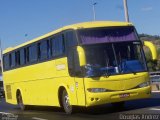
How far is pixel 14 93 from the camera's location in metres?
27.2

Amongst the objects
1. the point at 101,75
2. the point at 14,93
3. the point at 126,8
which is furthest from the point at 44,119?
the point at 126,8

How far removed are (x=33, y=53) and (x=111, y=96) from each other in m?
6.51

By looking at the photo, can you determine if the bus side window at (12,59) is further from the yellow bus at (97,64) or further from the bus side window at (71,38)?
the bus side window at (71,38)

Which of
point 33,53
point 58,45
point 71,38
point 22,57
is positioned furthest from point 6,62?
point 71,38

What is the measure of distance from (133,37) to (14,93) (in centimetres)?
1032

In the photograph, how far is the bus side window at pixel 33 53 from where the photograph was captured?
22.8 m

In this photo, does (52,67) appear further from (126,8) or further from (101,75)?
(126,8)

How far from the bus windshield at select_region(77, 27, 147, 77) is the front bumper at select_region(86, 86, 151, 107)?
2.07ft

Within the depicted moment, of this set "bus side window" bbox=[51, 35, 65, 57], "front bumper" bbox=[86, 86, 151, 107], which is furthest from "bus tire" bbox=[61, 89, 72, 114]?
"front bumper" bbox=[86, 86, 151, 107]

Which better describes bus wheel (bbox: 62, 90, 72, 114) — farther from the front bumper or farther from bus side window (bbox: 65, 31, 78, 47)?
bus side window (bbox: 65, 31, 78, 47)

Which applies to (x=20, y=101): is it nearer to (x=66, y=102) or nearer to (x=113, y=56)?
(x=66, y=102)

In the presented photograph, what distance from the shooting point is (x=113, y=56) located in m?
17.9

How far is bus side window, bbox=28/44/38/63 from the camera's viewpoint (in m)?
22.8

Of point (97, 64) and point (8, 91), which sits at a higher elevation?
point (97, 64)
